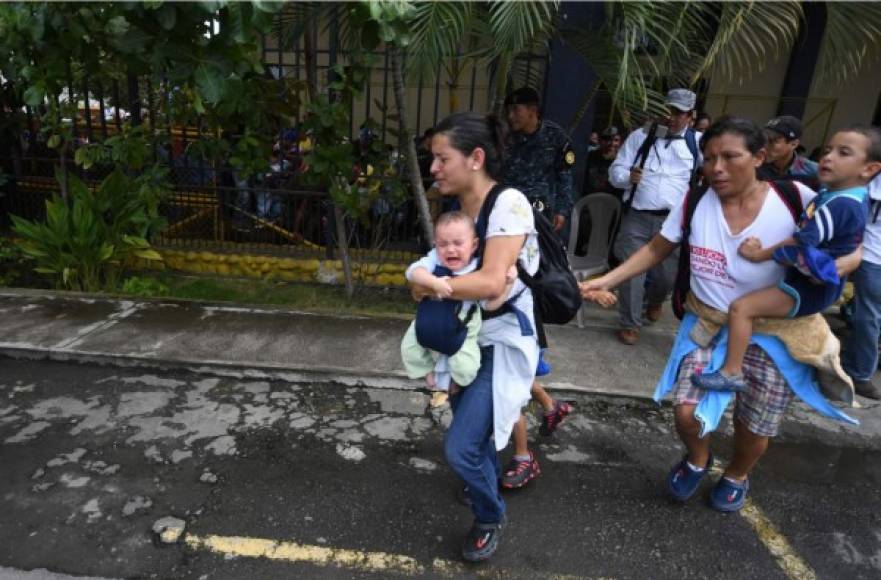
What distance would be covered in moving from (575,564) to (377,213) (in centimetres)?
390

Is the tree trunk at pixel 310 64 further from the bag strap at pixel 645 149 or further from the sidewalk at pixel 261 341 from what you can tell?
the bag strap at pixel 645 149

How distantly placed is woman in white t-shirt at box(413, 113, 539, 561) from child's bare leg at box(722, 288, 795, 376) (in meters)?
0.81

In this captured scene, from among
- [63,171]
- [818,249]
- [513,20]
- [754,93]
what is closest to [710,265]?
[818,249]

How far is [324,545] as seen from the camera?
2533mm

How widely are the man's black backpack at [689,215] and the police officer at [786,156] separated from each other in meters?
1.24

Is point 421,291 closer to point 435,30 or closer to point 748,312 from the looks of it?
point 748,312

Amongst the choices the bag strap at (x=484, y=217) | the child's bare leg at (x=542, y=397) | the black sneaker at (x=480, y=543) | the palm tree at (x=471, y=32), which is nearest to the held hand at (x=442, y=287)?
the bag strap at (x=484, y=217)

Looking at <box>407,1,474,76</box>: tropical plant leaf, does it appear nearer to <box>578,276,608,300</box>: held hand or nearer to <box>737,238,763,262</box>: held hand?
<box>578,276,608,300</box>: held hand

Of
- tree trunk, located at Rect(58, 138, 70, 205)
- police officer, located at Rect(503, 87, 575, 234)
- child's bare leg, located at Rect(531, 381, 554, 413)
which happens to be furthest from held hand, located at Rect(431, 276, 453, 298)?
tree trunk, located at Rect(58, 138, 70, 205)

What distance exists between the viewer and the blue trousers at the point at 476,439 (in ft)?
7.27

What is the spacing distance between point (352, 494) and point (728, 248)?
2.00m

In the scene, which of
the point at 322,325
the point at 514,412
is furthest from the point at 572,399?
the point at 322,325

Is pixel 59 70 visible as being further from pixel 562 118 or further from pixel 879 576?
pixel 879 576

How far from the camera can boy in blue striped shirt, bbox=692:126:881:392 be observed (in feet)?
7.25
